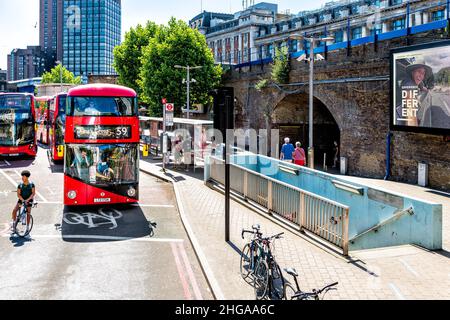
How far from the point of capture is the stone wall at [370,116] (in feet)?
70.7

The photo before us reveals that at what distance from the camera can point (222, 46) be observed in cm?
9594

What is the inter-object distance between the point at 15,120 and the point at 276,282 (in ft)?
84.8

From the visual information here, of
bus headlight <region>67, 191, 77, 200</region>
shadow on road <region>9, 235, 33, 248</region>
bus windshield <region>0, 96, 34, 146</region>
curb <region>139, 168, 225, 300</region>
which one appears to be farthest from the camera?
bus windshield <region>0, 96, 34, 146</region>

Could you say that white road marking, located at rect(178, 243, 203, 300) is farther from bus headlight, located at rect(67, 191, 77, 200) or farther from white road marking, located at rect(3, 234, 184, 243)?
bus headlight, located at rect(67, 191, 77, 200)

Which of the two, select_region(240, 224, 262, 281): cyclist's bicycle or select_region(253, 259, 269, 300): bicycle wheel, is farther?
select_region(240, 224, 262, 281): cyclist's bicycle

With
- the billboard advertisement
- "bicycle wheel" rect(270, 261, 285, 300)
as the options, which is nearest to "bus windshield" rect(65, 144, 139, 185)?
"bicycle wheel" rect(270, 261, 285, 300)

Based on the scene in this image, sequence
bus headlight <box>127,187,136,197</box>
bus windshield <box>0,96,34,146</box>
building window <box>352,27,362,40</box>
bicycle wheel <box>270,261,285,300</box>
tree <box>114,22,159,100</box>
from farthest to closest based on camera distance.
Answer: building window <box>352,27,362,40</box>, tree <box>114,22,159,100</box>, bus windshield <box>0,96,34,146</box>, bus headlight <box>127,187,136,197</box>, bicycle wheel <box>270,261,285,300</box>

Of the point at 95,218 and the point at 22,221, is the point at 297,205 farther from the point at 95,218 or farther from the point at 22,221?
the point at 22,221

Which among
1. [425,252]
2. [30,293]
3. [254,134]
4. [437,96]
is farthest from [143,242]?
[254,134]

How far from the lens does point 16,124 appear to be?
30359mm

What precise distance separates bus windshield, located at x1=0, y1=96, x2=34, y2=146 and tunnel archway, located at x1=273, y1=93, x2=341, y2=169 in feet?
56.4

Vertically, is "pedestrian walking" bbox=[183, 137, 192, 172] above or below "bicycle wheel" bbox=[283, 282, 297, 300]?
above

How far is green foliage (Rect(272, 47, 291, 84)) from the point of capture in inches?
1289
